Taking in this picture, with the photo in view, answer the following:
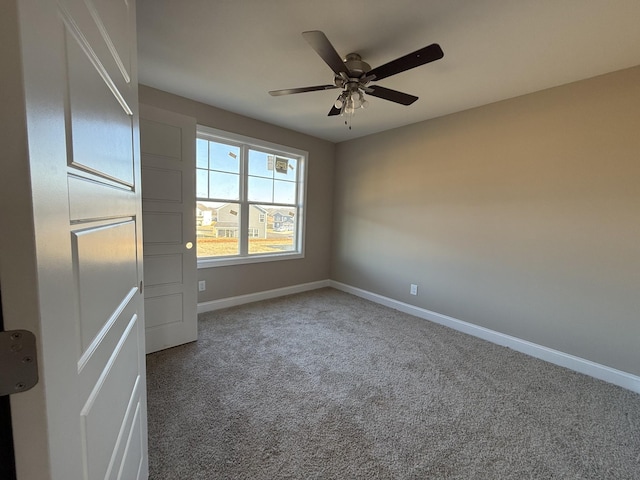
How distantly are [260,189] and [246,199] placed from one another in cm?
29

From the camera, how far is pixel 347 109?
2066 mm

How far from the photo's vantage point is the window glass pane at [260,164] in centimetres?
365

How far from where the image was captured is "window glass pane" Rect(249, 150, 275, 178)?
12.0 feet

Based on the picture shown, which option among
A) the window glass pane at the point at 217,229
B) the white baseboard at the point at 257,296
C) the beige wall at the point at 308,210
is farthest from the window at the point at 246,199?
the white baseboard at the point at 257,296

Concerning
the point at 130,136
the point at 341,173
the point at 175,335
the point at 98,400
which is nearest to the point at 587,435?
the point at 98,400

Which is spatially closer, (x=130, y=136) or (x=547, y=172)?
(x=130, y=136)

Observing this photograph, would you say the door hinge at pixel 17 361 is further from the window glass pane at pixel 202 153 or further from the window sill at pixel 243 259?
the window glass pane at pixel 202 153

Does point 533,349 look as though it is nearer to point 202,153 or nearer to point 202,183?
point 202,183

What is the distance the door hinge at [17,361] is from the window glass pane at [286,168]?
372cm

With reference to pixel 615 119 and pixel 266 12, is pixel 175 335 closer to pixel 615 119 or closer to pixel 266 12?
pixel 266 12

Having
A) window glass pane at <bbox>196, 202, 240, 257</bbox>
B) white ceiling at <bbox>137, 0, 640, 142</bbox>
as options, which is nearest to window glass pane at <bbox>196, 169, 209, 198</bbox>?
window glass pane at <bbox>196, 202, 240, 257</bbox>

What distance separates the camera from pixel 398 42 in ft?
6.09

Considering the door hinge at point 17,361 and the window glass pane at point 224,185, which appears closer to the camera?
the door hinge at point 17,361

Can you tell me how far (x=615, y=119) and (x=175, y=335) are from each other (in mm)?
4153
